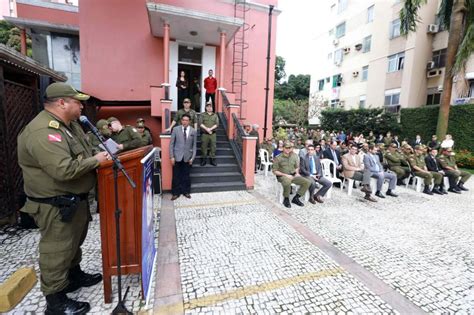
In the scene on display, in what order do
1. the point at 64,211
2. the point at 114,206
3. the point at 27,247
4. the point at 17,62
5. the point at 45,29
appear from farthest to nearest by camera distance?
the point at 45,29
the point at 17,62
the point at 27,247
the point at 114,206
the point at 64,211

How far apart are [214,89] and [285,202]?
15.4ft

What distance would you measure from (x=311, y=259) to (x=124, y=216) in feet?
7.45

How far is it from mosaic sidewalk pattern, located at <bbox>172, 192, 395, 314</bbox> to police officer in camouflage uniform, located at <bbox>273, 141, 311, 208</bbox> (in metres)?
1.09

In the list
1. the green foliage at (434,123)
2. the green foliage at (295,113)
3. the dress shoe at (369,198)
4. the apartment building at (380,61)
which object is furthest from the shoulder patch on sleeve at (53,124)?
the green foliage at (295,113)

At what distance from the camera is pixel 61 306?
189cm

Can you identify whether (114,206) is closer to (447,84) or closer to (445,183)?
(445,183)

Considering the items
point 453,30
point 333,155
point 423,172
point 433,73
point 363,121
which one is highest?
point 453,30

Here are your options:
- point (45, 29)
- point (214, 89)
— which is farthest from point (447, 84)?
point (45, 29)

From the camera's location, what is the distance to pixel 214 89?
7.83 metres

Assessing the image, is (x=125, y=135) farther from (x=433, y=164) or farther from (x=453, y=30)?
(x=453, y=30)

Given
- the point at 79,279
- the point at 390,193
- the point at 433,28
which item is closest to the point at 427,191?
the point at 390,193

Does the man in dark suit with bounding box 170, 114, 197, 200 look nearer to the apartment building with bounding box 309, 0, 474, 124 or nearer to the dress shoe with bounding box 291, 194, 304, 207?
the dress shoe with bounding box 291, 194, 304, 207

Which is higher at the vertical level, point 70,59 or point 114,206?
point 70,59

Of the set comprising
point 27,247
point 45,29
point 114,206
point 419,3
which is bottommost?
point 27,247
